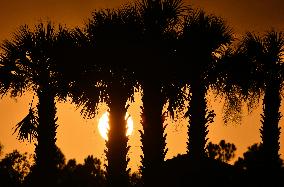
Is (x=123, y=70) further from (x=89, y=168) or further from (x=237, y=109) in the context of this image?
(x=89, y=168)

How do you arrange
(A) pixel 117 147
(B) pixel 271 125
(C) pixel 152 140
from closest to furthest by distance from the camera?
(C) pixel 152 140 < (A) pixel 117 147 < (B) pixel 271 125

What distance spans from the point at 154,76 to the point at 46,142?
615 cm

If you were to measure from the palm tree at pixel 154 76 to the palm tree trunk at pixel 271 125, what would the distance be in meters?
5.91

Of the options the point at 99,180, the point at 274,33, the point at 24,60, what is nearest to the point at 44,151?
the point at 24,60

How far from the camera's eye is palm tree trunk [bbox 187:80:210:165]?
24.5 meters

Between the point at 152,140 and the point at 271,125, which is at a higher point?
the point at 271,125

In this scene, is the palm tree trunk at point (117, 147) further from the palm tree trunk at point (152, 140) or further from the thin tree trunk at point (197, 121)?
the thin tree trunk at point (197, 121)

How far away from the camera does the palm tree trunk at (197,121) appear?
80.2ft

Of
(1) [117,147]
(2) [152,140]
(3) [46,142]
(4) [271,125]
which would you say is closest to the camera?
(2) [152,140]

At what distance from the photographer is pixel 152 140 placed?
19875 mm

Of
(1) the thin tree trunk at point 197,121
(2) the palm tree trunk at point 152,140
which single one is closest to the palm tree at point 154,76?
(2) the palm tree trunk at point 152,140

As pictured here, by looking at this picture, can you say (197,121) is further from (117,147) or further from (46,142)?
(46,142)

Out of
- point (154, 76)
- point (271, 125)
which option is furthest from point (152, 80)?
point (271, 125)

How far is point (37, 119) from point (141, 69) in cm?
597
